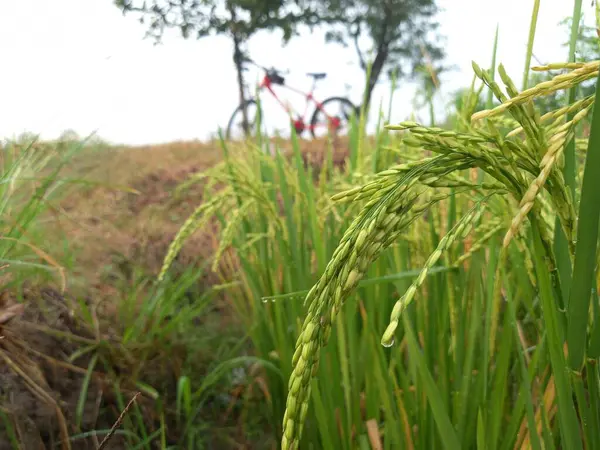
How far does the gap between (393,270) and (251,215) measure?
102 cm

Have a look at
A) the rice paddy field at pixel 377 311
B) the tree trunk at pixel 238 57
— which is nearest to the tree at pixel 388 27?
the tree trunk at pixel 238 57

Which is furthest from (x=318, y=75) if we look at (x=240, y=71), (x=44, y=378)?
(x=44, y=378)

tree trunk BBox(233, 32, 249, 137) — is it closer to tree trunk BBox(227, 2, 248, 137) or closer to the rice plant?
tree trunk BBox(227, 2, 248, 137)

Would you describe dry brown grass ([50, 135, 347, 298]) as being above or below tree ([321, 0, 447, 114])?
below

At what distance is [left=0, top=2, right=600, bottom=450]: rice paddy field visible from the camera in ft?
1.67

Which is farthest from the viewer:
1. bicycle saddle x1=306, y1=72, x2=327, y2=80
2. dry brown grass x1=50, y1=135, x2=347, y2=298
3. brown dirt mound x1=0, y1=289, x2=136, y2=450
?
bicycle saddle x1=306, y1=72, x2=327, y2=80

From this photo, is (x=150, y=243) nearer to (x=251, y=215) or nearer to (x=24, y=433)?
(x=251, y=215)

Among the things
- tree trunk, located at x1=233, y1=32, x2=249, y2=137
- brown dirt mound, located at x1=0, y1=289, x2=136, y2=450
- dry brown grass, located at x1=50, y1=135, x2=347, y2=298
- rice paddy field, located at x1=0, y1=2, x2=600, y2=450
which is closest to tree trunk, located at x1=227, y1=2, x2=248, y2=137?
tree trunk, located at x1=233, y1=32, x2=249, y2=137

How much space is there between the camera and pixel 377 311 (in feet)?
4.71

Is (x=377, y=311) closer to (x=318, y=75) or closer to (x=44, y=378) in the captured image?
(x=44, y=378)

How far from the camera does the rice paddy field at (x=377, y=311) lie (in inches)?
Result: 20.1

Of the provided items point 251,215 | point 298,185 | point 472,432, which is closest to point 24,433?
point 298,185

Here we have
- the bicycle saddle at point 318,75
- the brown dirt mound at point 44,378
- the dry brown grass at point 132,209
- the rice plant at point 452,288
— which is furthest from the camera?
the bicycle saddle at point 318,75

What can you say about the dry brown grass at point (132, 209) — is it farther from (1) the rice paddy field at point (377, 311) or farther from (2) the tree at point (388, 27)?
(2) the tree at point (388, 27)
